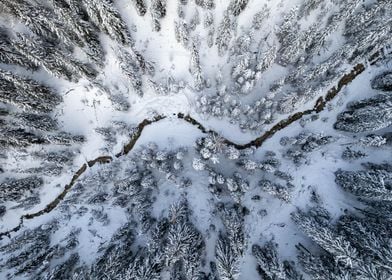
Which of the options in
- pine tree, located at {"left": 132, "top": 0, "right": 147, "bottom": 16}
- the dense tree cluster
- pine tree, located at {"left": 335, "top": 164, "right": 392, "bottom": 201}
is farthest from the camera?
pine tree, located at {"left": 132, "top": 0, "right": 147, "bottom": 16}

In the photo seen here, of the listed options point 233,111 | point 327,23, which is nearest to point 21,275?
point 233,111

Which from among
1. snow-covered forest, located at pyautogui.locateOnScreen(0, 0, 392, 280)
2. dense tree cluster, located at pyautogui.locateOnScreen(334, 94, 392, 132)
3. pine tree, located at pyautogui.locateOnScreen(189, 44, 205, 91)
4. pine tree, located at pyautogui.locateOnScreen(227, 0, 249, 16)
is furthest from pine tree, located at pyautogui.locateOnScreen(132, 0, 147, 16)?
dense tree cluster, located at pyautogui.locateOnScreen(334, 94, 392, 132)

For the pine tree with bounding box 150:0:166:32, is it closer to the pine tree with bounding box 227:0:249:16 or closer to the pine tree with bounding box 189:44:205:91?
the pine tree with bounding box 189:44:205:91

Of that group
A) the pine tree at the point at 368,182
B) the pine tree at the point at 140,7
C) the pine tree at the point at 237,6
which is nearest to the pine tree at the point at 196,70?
the pine tree at the point at 237,6

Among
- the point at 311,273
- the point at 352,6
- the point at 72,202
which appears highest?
the point at 352,6

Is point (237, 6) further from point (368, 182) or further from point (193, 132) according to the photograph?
point (368, 182)

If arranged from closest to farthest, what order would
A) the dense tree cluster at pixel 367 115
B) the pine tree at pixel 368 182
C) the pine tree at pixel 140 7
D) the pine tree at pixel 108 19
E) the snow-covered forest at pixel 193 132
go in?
the pine tree at pixel 108 19 < the pine tree at pixel 368 182 < the dense tree cluster at pixel 367 115 < the snow-covered forest at pixel 193 132 < the pine tree at pixel 140 7

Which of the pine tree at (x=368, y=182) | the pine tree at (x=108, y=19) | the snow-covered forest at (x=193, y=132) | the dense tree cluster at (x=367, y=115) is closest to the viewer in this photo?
the pine tree at (x=108, y=19)

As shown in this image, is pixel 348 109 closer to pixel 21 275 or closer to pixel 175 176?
pixel 175 176

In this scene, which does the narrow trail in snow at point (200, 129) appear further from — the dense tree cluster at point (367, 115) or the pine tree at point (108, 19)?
the pine tree at point (108, 19)
